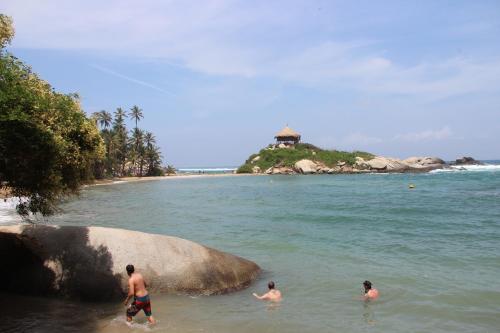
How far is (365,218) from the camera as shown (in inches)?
1055

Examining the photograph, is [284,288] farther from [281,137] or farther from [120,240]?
[281,137]

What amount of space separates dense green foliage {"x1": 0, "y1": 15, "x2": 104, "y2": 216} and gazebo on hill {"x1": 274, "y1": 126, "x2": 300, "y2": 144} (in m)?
106

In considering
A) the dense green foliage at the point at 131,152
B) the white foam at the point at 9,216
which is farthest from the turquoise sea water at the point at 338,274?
the dense green foliage at the point at 131,152

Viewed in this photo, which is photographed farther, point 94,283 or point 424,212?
point 424,212

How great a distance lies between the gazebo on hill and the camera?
115500mm

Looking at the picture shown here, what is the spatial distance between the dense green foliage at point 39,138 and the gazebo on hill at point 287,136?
106187 millimetres

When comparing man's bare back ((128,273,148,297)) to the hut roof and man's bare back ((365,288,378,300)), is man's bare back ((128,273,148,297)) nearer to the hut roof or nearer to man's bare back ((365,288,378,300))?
man's bare back ((365,288,378,300))

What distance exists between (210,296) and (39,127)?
5934mm

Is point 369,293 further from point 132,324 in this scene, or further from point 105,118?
point 105,118

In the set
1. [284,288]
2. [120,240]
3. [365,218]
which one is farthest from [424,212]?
[120,240]

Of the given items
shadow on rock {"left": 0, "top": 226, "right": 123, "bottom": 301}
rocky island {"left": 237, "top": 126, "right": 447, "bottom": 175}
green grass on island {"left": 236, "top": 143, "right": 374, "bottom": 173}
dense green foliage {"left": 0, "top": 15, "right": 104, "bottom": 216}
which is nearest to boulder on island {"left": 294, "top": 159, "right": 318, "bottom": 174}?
rocky island {"left": 237, "top": 126, "right": 447, "bottom": 175}

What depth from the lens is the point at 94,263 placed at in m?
10.3

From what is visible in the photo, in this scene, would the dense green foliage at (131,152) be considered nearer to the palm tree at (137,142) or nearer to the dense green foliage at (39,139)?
the palm tree at (137,142)

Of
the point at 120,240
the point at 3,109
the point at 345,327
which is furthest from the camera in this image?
the point at 120,240
